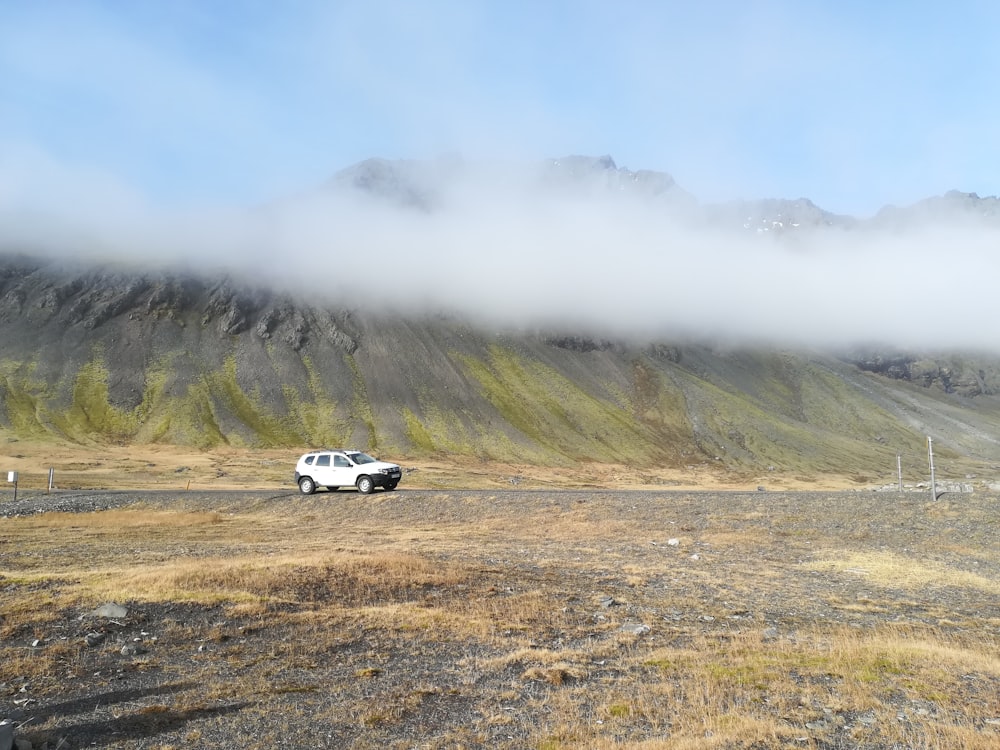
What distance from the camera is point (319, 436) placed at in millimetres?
98812

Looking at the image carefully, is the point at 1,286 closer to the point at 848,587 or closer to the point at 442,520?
the point at 442,520

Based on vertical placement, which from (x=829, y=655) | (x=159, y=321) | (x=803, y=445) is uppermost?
(x=159, y=321)

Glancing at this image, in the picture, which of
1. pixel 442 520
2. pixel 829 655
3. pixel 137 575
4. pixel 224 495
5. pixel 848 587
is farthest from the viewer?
pixel 224 495

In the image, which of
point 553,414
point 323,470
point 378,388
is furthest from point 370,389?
point 323,470

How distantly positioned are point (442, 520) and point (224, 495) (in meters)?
13.8

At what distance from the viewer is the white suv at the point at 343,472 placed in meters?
35.8

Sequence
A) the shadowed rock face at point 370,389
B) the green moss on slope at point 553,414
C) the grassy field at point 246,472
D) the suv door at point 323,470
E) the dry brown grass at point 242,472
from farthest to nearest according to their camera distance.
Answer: the green moss on slope at point 553,414 < the shadowed rock face at point 370,389 < the dry brown grass at point 242,472 < the grassy field at point 246,472 < the suv door at point 323,470

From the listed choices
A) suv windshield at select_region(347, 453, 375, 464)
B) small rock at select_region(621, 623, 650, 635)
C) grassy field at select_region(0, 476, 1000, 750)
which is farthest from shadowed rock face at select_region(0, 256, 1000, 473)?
small rock at select_region(621, 623, 650, 635)

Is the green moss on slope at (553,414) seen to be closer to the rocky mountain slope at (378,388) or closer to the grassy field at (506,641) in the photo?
the rocky mountain slope at (378,388)

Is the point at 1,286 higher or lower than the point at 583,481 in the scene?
higher

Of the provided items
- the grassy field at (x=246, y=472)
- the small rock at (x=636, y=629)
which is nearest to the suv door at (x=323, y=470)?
the grassy field at (x=246, y=472)

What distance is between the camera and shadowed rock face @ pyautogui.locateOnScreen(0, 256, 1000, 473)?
322 feet

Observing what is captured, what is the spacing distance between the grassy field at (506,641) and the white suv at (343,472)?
11296 mm

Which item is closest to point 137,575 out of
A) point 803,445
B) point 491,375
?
point 491,375
